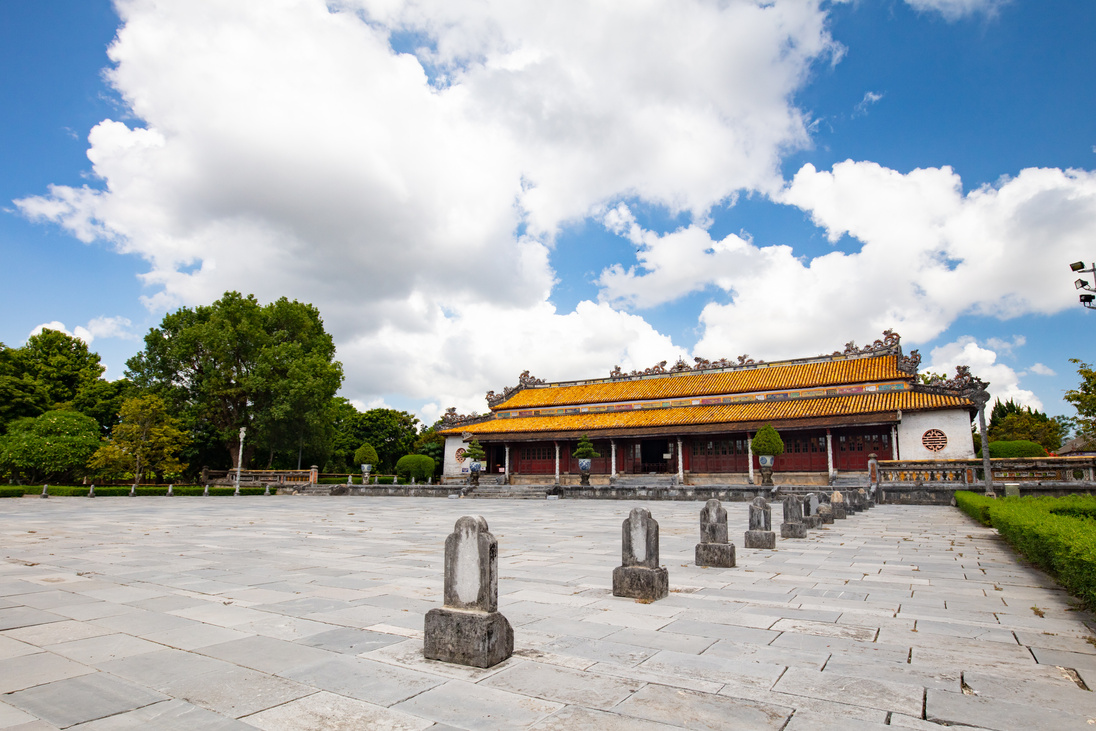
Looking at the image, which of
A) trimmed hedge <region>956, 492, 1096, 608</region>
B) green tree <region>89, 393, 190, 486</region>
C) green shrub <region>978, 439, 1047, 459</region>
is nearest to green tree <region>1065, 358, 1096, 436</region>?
green shrub <region>978, 439, 1047, 459</region>

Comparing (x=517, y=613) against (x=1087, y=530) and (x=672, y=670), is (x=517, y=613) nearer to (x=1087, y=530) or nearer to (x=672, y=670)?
(x=672, y=670)

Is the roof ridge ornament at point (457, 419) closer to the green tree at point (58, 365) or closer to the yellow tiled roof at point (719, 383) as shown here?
the yellow tiled roof at point (719, 383)

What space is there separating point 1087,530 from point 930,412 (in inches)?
1171

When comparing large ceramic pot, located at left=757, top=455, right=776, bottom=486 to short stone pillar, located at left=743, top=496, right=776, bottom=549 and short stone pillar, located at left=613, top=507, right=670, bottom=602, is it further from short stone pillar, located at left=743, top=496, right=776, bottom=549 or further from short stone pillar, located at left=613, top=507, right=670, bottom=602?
short stone pillar, located at left=613, top=507, right=670, bottom=602

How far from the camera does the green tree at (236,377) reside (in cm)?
3931

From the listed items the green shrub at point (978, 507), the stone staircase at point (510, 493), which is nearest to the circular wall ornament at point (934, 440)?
the green shrub at point (978, 507)

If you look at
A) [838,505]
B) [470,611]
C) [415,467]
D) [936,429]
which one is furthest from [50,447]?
[936,429]

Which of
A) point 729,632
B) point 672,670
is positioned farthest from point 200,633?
point 729,632

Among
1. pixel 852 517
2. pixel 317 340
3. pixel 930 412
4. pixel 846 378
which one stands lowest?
pixel 852 517

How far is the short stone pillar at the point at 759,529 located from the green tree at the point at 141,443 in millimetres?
36219

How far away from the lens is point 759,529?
10.3 meters

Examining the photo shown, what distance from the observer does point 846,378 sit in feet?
117

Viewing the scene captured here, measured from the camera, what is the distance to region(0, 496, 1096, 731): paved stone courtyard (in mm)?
3186

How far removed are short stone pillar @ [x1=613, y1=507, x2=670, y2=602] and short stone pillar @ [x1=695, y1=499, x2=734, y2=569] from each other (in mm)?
2182
